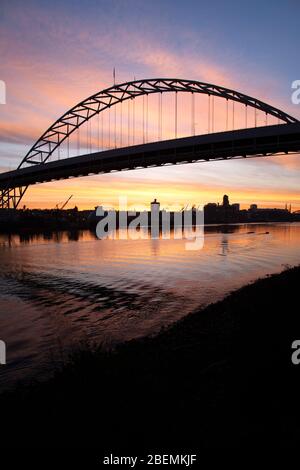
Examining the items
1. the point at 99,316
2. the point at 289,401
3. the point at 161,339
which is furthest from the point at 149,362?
the point at 99,316

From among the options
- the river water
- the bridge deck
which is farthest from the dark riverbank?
the bridge deck

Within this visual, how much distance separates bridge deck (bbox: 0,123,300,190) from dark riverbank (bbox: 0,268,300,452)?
26.0m

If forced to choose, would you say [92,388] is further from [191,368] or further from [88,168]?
[88,168]

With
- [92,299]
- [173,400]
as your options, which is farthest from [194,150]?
[173,400]

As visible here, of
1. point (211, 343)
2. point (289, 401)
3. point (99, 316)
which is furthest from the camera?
point (99, 316)

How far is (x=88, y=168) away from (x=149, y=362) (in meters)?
47.9

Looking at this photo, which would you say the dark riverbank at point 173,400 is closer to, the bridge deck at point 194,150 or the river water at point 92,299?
the river water at point 92,299

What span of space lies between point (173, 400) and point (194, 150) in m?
34.3

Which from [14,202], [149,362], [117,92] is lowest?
[149,362]

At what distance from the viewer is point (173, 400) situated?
4.89 meters

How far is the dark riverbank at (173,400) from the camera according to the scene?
407 centimetres

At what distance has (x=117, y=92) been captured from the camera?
168 feet

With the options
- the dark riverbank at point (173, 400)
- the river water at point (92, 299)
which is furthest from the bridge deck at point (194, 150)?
the dark riverbank at point (173, 400)
